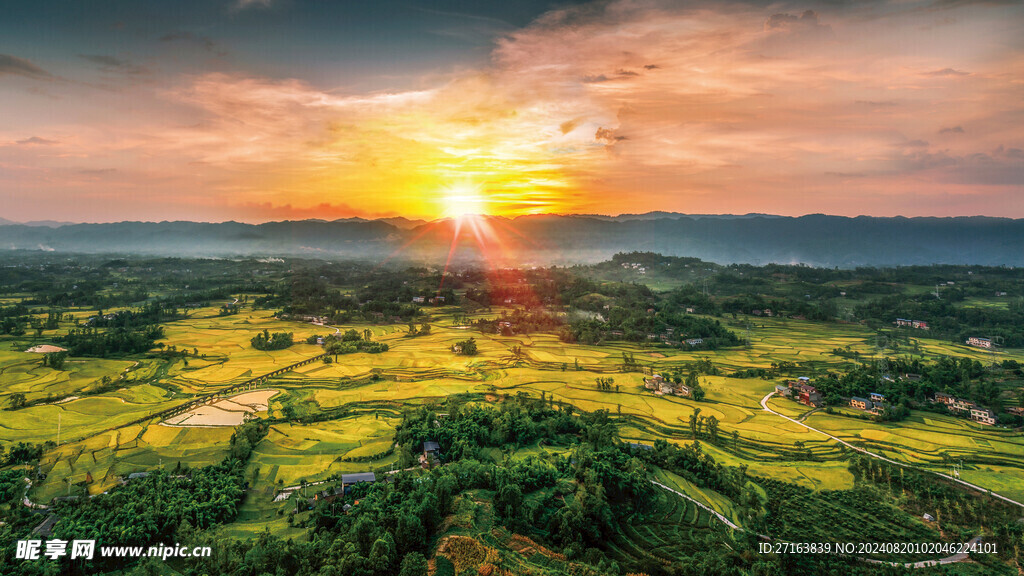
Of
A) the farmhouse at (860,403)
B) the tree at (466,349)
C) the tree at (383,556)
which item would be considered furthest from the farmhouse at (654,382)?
the tree at (383,556)

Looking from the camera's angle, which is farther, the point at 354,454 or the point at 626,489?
the point at 354,454

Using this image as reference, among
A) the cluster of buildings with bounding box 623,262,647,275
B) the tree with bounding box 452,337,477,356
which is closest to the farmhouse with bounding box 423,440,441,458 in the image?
the tree with bounding box 452,337,477,356

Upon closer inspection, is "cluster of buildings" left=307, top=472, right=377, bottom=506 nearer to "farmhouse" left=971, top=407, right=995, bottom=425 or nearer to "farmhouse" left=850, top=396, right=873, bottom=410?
"farmhouse" left=850, top=396, right=873, bottom=410

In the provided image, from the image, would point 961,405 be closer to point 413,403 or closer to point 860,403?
point 860,403

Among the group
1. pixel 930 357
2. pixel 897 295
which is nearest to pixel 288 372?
pixel 930 357

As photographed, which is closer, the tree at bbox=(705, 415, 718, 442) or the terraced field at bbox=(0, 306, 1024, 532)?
the terraced field at bbox=(0, 306, 1024, 532)

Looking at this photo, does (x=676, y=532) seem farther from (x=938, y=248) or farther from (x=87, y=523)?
(x=938, y=248)
